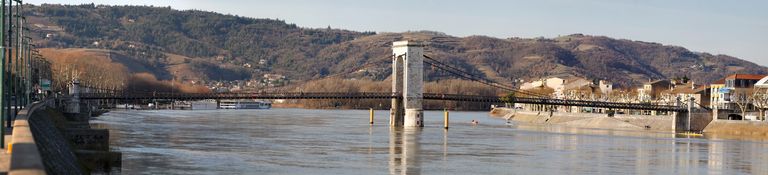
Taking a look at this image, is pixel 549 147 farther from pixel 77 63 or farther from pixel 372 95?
pixel 77 63

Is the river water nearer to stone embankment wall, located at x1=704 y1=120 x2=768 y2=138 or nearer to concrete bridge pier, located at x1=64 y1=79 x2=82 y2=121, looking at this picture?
stone embankment wall, located at x1=704 y1=120 x2=768 y2=138

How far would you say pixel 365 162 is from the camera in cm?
4719

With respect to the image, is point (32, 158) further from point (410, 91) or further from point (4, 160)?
point (410, 91)

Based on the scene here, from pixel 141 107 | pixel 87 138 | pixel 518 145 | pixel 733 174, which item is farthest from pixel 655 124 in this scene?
pixel 141 107

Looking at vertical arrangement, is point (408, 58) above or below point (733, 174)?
above

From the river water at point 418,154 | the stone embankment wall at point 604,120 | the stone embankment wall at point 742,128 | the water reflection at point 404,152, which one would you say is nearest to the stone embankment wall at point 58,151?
the river water at point 418,154

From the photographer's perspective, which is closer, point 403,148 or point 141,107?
point 403,148

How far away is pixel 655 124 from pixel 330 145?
5060 cm

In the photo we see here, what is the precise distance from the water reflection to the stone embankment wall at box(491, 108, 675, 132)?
94.2 feet

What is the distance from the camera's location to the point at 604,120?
358 feet

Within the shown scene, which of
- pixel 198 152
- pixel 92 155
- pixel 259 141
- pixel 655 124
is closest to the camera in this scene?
pixel 92 155

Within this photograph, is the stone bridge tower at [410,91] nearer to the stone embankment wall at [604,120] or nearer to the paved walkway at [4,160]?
the stone embankment wall at [604,120]

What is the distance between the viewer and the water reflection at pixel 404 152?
44347mm

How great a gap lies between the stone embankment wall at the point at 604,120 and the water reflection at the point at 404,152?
94.2ft
